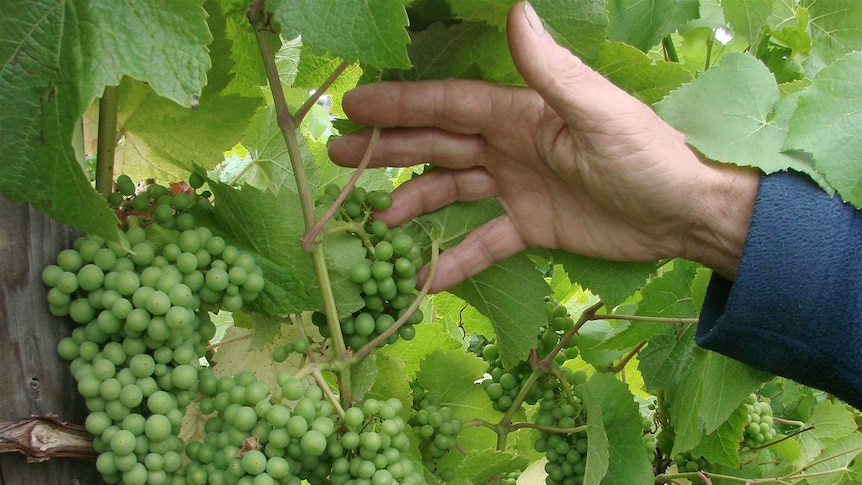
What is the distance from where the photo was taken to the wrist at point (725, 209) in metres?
1.36

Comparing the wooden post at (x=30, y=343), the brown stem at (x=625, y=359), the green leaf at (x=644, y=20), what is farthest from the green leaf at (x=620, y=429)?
the wooden post at (x=30, y=343)

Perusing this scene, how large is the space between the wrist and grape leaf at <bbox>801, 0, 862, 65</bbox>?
0.64 meters

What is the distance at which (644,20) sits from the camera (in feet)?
5.38

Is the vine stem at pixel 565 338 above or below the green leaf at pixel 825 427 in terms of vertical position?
above

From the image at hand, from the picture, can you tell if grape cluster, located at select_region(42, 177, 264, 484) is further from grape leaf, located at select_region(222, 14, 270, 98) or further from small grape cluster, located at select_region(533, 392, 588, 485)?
small grape cluster, located at select_region(533, 392, 588, 485)

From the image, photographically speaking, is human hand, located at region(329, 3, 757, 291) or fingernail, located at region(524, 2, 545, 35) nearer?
fingernail, located at region(524, 2, 545, 35)

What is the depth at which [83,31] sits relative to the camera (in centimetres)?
83

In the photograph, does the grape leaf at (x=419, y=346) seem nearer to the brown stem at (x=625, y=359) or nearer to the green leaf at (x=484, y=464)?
the green leaf at (x=484, y=464)

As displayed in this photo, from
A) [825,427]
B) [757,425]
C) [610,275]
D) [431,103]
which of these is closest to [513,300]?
[610,275]

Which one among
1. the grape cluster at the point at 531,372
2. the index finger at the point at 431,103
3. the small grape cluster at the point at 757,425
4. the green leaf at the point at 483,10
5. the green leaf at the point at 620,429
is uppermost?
the green leaf at the point at 483,10

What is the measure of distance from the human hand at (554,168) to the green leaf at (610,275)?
27mm

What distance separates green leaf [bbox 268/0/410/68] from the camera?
95 cm

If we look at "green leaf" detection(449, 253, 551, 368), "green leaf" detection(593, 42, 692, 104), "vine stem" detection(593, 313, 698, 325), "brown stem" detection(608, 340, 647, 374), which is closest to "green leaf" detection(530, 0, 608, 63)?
"green leaf" detection(593, 42, 692, 104)

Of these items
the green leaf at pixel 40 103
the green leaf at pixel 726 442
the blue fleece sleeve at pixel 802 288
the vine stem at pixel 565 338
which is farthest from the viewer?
the green leaf at pixel 726 442
